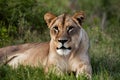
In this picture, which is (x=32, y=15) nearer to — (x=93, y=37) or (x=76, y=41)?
(x=93, y=37)

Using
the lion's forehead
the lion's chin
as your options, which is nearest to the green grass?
Answer: the lion's chin

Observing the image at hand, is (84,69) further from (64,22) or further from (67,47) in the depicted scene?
(64,22)

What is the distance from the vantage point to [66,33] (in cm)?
766

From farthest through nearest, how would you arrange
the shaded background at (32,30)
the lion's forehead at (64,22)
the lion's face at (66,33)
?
the shaded background at (32,30) < the lion's forehead at (64,22) < the lion's face at (66,33)

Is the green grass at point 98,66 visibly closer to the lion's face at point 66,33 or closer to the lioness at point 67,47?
the lioness at point 67,47

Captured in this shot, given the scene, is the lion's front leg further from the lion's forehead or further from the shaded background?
the shaded background

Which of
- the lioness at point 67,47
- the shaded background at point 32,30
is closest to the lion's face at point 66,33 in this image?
the lioness at point 67,47

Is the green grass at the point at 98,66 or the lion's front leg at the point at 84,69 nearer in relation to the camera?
the green grass at the point at 98,66

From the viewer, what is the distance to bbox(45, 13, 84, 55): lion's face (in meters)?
7.57

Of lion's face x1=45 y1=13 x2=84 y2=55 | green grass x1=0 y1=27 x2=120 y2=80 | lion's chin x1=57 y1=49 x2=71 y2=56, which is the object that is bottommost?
green grass x1=0 y1=27 x2=120 y2=80

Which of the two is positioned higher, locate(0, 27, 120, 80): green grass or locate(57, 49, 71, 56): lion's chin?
locate(57, 49, 71, 56): lion's chin

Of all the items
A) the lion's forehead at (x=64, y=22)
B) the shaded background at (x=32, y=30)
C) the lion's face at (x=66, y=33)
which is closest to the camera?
the lion's face at (x=66, y=33)

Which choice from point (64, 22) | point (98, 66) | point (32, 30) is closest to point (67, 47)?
point (64, 22)

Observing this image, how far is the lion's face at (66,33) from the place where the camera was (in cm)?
757
